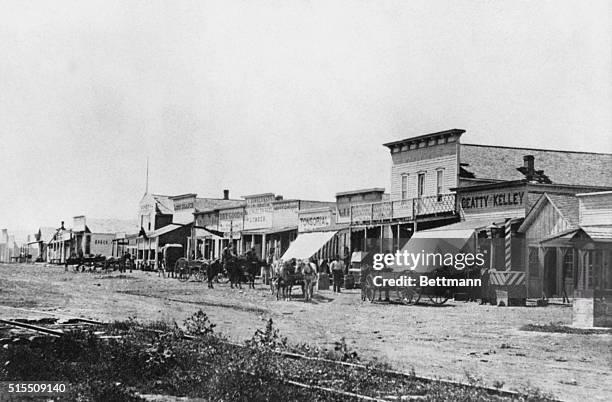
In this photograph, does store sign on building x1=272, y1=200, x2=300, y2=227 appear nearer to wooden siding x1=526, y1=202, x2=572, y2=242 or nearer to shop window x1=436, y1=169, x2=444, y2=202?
shop window x1=436, y1=169, x2=444, y2=202

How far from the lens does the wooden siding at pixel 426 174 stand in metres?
35.5

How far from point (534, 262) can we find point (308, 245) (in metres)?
12.7

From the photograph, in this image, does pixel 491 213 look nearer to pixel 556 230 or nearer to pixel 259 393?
pixel 556 230

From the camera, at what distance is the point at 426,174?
37.1 meters

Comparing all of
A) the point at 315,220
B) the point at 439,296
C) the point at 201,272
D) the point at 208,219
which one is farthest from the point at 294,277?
the point at 208,219

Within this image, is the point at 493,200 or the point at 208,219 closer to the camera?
the point at 493,200

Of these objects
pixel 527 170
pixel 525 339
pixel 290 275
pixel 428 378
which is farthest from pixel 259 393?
pixel 527 170

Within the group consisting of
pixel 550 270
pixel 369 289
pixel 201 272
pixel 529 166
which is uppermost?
pixel 529 166

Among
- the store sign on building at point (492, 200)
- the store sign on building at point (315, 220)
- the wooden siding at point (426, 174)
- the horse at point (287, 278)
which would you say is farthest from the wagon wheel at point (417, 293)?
the store sign on building at point (315, 220)

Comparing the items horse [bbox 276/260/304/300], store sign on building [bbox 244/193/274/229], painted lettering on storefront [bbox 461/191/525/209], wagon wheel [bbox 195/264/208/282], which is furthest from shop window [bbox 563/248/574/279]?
Answer: store sign on building [bbox 244/193/274/229]

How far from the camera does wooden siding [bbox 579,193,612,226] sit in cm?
2572

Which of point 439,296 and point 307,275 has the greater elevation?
point 307,275

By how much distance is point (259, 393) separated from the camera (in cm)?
963

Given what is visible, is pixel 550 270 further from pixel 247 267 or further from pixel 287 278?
pixel 247 267
